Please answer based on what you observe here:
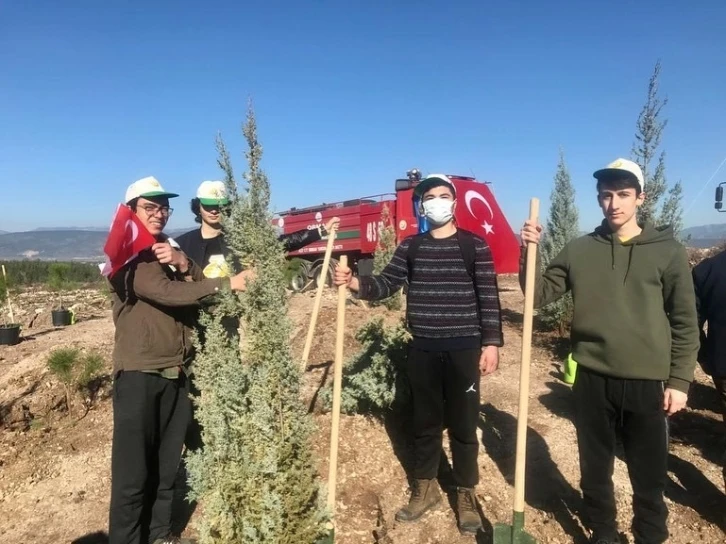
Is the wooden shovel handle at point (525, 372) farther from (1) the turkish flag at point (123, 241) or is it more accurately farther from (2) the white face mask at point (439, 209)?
(1) the turkish flag at point (123, 241)

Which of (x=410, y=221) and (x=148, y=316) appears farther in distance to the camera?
(x=410, y=221)

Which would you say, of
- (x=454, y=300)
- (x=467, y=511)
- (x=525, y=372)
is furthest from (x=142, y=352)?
(x=467, y=511)

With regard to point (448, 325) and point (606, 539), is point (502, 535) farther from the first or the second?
point (448, 325)

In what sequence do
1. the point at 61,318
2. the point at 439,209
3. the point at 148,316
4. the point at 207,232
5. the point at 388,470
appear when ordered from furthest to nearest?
the point at 61,318 → the point at 388,470 → the point at 207,232 → the point at 439,209 → the point at 148,316

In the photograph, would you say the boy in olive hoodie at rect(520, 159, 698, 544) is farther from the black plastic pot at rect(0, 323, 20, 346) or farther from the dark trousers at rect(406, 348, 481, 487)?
the black plastic pot at rect(0, 323, 20, 346)

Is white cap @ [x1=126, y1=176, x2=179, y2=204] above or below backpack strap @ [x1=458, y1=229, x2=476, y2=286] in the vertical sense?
above

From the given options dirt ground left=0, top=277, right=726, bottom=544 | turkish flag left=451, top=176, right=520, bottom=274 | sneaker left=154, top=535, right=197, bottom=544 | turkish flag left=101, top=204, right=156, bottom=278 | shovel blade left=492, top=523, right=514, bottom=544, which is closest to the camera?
turkish flag left=101, top=204, right=156, bottom=278

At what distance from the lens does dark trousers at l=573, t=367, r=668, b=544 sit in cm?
265

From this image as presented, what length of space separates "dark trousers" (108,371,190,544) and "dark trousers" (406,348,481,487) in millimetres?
1423

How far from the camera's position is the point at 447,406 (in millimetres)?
3256

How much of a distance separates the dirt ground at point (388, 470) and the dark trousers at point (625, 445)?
524 millimetres

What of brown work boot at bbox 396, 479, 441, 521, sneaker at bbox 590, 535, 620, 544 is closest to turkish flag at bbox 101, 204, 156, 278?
brown work boot at bbox 396, 479, 441, 521

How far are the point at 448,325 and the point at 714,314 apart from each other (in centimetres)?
173

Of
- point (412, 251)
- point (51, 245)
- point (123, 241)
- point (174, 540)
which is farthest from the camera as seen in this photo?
point (51, 245)
